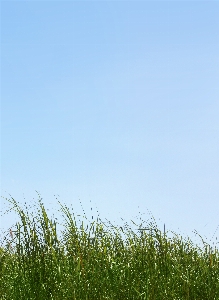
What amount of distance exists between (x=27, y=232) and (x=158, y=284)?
1.59 meters

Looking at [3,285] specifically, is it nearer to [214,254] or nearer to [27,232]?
[27,232]

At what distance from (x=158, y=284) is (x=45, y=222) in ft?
4.74

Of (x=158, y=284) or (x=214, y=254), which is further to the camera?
(x=214, y=254)

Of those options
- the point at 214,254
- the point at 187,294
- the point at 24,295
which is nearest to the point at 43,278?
the point at 24,295

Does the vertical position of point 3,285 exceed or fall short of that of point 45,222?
it falls short

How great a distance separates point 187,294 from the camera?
221 inches

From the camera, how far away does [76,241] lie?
580 cm

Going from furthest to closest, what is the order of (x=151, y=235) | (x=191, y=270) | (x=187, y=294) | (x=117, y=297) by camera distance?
(x=151, y=235)
(x=191, y=270)
(x=187, y=294)
(x=117, y=297)

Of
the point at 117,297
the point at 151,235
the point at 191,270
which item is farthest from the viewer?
the point at 151,235

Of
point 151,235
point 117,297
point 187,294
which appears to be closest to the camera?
point 117,297

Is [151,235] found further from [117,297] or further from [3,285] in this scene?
[3,285]

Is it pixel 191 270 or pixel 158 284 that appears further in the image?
pixel 191 270

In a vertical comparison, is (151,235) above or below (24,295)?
above

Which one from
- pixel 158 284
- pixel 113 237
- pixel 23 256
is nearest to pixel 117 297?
pixel 158 284
